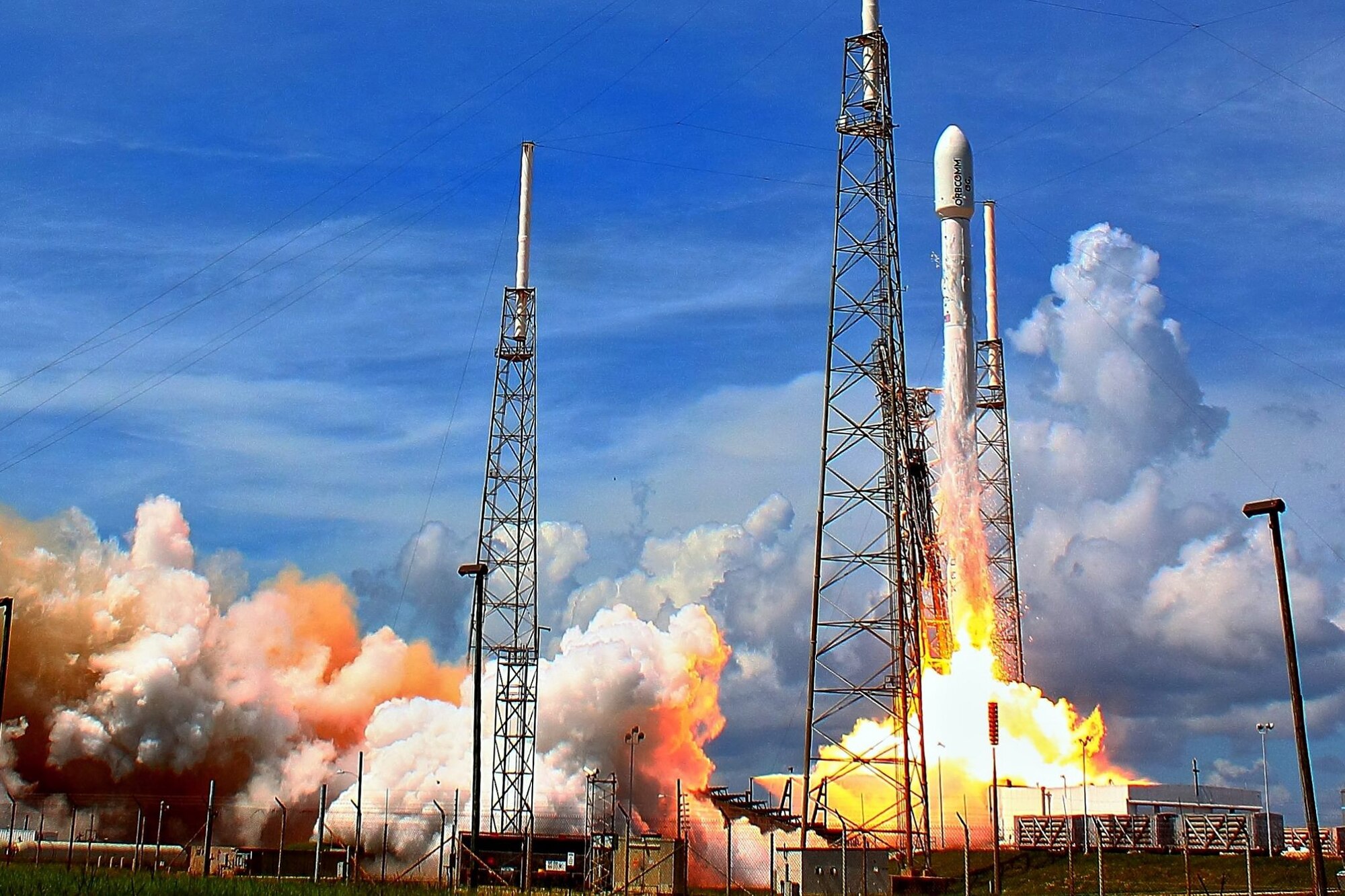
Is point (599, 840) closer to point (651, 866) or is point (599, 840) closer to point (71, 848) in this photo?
point (651, 866)

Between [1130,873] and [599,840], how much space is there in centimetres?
2016

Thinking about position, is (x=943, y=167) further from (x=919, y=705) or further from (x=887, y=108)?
(x=919, y=705)

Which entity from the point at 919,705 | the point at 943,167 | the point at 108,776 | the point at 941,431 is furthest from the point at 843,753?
the point at 108,776

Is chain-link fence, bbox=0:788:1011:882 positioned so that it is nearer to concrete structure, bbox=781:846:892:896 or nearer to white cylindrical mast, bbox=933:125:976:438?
concrete structure, bbox=781:846:892:896

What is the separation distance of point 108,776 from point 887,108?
179 ft

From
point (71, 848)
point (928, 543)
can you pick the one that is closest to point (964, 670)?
point (928, 543)

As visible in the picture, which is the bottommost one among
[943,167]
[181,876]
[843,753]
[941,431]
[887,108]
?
[181,876]

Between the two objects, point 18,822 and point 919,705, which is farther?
point 18,822

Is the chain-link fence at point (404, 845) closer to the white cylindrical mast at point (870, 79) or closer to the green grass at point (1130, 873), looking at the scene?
the green grass at point (1130, 873)

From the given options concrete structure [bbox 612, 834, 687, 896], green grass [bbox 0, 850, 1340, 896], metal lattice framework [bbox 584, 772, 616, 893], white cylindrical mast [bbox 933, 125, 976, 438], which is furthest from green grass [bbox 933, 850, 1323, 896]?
white cylindrical mast [bbox 933, 125, 976, 438]

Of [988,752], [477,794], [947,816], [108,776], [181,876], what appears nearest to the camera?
[181,876]

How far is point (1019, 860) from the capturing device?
54.5m

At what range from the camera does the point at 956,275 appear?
7344 centimetres

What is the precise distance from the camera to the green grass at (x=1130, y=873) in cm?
4791
